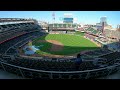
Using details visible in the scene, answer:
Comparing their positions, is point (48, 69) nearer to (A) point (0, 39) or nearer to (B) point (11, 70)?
(B) point (11, 70)

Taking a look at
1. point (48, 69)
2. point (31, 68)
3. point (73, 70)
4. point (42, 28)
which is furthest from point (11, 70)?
point (42, 28)

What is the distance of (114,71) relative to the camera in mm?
5625

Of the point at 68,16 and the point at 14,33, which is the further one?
the point at 68,16

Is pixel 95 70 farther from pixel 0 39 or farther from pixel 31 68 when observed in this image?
pixel 0 39

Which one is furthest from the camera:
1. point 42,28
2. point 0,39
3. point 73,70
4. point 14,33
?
point 42,28

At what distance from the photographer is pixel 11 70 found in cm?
531

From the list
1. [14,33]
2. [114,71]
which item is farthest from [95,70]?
[14,33]

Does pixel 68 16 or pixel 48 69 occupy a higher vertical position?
pixel 68 16

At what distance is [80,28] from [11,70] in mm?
19135

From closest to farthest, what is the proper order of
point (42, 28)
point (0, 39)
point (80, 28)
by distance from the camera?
point (0, 39), point (42, 28), point (80, 28)
